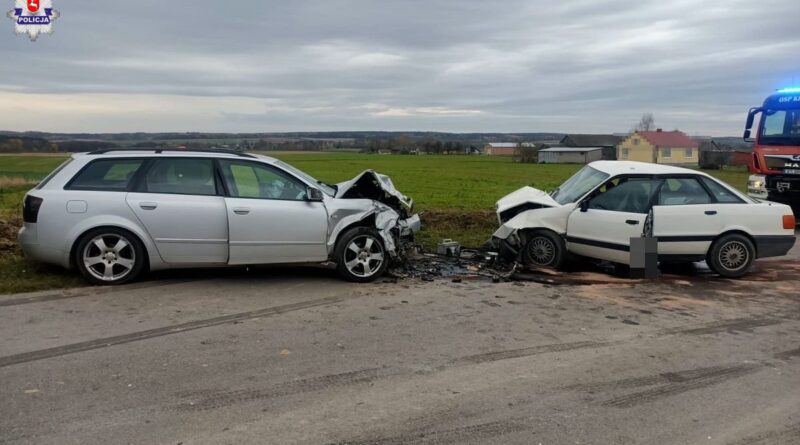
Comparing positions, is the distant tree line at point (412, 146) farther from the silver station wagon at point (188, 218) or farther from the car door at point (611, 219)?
the silver station wagon at point (188, 218)

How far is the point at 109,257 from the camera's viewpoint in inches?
283

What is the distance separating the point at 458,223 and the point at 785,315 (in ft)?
22.8

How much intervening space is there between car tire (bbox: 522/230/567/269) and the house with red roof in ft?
299

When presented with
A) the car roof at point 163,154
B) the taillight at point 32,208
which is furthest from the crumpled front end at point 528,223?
the taillight at point 32,208

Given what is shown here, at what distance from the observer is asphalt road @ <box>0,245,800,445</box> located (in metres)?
3.80

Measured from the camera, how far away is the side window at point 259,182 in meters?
7.52

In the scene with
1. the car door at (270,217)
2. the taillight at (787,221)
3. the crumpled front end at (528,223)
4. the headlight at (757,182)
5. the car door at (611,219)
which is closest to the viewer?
the car door at (270,217)

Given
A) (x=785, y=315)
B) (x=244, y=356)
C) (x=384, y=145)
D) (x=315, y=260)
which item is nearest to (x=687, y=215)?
(x=785, y=315)

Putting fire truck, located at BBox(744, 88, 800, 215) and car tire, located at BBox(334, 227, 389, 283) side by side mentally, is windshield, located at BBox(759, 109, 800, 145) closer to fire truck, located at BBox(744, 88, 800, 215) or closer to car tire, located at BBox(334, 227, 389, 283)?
fire truck, located at BBox(744, 88, 800, 215)

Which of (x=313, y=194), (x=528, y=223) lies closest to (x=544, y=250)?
(x=528, y=223)

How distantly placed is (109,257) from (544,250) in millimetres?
5693

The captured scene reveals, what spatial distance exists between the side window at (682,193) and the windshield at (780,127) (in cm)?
736

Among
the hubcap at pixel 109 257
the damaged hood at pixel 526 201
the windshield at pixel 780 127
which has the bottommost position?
the hubcap at pixel 109 257

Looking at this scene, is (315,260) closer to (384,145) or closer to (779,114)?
(779,114)
